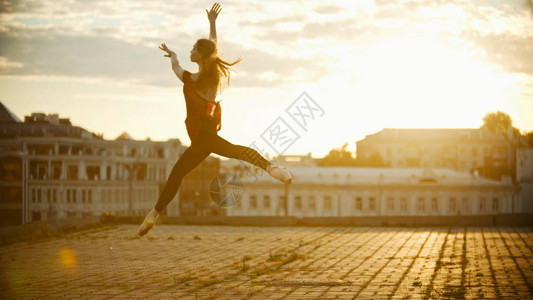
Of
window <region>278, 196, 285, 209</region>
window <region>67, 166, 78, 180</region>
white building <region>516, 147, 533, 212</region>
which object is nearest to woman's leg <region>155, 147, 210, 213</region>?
window <region>278, 196, 285, 209</region>

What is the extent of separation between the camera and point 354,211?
9119 centimetres

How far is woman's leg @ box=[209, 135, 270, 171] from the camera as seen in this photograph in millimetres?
7254

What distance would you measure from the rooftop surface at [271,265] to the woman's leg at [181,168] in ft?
19.1

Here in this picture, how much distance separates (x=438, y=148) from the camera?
14712 cm

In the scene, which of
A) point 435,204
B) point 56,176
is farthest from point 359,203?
point 56,176

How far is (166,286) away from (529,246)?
1415cm

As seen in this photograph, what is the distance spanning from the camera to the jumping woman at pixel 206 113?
7.28m

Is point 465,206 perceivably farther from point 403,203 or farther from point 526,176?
point 526,176

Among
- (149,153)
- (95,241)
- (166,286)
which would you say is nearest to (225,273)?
(166,286)

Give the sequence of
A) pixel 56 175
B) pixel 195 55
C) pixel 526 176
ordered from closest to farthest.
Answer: pixel 195 55 < pixel 56 175 < pixel 526 176

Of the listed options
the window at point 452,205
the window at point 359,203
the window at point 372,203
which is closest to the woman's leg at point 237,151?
the window at point 359,203

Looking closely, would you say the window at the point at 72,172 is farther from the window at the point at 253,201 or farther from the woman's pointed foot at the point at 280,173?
the woman's pointed foot at the point at 280,173

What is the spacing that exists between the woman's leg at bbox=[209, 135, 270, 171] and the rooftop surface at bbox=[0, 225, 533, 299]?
6523 millimetres

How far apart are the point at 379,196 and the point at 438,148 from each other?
59.0 m
